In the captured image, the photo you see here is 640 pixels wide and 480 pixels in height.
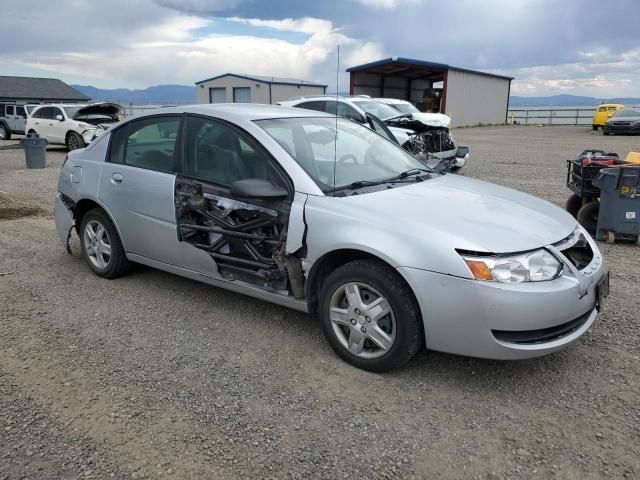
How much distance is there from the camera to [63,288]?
4812 mm

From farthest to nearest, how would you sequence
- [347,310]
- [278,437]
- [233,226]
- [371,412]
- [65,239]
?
[65,239]
[233,226]
[347,310]
[371,412]
[278,437]

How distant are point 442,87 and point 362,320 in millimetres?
35992

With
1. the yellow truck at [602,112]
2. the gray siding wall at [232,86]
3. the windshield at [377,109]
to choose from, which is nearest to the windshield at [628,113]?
the yellow truck at [602,112]

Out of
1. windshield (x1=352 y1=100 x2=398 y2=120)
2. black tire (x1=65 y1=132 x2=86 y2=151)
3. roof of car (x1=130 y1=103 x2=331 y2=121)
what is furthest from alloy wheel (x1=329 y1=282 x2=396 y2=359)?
black tire (x1=65 y1=132 x2=86 y2=151)

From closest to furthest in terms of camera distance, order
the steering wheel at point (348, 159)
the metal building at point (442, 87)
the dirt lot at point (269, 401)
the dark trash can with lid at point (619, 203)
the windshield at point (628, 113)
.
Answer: the dirt lot at point (269, 401) < the steering wheel at point (348, 159) < the dark trash can with lid at point (619, 203) < the windshield at point (628, 113) < the metal building at point (442, 87)

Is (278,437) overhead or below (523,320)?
below

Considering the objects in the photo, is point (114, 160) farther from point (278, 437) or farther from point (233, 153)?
point (278, 437)

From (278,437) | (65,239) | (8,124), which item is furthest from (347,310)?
(8,124)

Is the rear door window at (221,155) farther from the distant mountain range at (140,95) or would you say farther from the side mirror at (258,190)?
the distant mountain range at (140,95)

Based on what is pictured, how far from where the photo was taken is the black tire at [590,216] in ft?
21.4

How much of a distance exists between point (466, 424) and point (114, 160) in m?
3.62

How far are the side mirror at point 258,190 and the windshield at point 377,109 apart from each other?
9.52 metres

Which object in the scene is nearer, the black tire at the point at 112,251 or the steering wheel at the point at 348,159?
the steering wheel at the point at 348,159

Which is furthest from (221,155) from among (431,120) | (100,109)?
(100,109)
